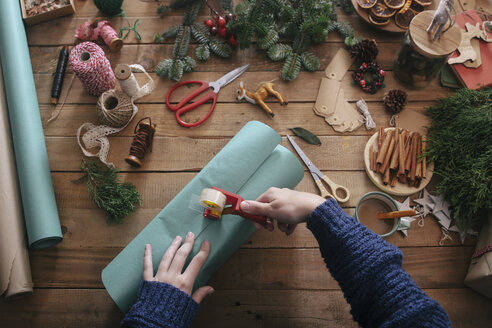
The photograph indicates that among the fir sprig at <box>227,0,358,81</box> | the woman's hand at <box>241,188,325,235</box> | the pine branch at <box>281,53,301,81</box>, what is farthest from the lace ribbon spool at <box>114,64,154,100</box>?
the woman's hand at <box>241,188,325,235</box>

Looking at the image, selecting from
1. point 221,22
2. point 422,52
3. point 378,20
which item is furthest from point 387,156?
point 221,22

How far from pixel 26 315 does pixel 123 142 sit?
25.1 inches

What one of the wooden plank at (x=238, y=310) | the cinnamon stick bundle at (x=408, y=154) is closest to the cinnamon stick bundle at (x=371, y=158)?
the cinnamon stick bundle at (x=408, y=154)

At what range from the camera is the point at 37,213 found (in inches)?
41.8

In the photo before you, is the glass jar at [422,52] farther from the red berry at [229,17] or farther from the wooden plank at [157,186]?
the red berry at [229,17]

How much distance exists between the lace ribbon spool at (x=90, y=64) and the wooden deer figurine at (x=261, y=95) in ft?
1.62

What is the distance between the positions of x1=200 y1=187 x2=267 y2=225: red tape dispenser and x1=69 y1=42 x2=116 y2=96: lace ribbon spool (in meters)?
0.62

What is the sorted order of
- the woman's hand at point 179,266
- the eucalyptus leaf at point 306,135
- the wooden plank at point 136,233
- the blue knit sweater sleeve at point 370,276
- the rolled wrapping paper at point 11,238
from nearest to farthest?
the blue knit sweater sleeve at point 370,276 → the woman's hand at point 179,266 → the rolled wrapping paper at point 11,238 → the wooden plank at point 136,233 → the eucalyptus leaf at point 306,135

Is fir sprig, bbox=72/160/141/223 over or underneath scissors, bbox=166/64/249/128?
underneath

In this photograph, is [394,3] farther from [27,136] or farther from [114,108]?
[27,136]

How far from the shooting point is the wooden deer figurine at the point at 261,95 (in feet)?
4.13

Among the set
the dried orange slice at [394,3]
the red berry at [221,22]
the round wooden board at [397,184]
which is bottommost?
the round wooden board at [397,184]

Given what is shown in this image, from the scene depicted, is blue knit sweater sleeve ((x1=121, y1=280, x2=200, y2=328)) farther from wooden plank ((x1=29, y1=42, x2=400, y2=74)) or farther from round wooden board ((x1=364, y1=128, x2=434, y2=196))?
wooden plank ((x1=29, y1=42, x2=400, y2=74))

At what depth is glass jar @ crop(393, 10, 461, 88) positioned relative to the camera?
1.14m
